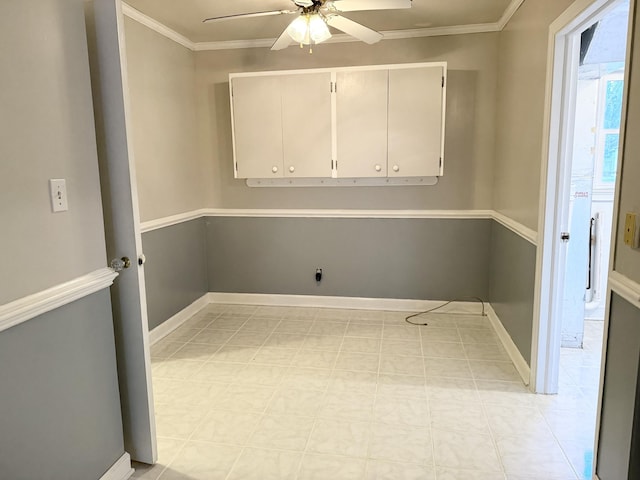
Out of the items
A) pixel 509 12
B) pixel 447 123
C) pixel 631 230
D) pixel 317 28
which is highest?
pixel 509 12

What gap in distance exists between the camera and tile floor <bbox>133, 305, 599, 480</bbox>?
6.39ft

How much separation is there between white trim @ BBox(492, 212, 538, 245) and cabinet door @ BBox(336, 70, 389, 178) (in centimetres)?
97

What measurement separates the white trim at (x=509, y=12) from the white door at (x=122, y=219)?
249cm

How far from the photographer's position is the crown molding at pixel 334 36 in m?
3.07

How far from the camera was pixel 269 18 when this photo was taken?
321 cm

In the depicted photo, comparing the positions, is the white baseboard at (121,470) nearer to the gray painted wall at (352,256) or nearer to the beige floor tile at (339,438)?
the beige floor tile at (339,438)

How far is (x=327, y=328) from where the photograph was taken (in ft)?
11.8

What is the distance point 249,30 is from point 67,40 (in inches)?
87.7

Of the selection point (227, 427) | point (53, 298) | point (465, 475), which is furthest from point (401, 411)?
point (53, 298)

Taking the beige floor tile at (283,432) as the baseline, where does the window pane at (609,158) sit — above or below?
above

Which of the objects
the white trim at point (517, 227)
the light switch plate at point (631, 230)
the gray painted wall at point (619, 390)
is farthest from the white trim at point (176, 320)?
the light switch plate at point (631, 230)

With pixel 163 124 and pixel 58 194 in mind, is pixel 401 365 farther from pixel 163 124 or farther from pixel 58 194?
pixel 163 124

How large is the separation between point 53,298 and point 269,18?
2607mm

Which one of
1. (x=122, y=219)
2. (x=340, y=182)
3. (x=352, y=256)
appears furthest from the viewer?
(x=352, y=256)
